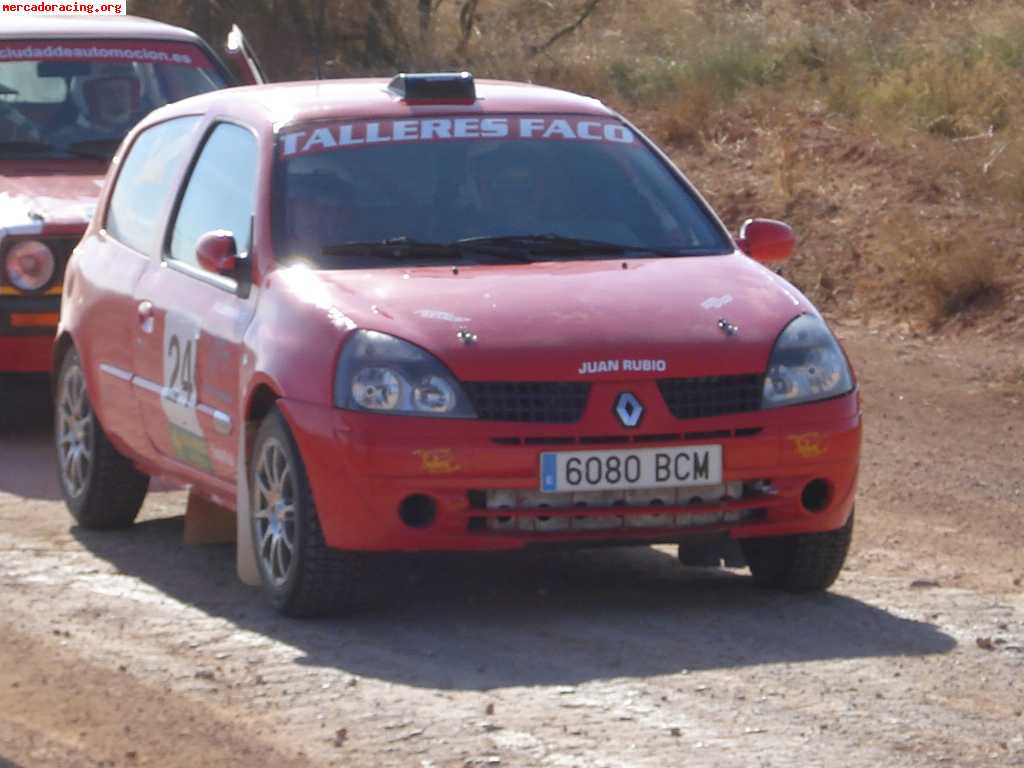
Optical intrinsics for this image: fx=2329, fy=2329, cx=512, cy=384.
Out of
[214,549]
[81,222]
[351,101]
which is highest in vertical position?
[351,101]

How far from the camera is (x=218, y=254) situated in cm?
725

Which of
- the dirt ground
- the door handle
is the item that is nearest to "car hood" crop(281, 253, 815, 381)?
the dirt ground

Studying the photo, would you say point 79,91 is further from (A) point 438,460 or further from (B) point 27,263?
(A) point 438,460

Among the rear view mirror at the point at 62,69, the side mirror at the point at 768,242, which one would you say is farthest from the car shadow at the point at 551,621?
the rear view mirror at the point at 62,69

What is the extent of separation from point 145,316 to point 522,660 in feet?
7.64

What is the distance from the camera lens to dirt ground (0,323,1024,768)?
5.46 m

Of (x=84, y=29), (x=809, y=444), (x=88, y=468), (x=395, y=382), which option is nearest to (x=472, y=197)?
(x=395, y=382)

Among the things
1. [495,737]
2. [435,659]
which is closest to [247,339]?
[435,659]

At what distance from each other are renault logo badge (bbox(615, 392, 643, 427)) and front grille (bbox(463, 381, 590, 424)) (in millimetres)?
95

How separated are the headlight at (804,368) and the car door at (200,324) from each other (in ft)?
5.35

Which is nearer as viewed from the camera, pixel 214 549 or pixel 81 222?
pixel 214 549

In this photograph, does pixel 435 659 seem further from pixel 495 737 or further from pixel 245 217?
pixel 245 217

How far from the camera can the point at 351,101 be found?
7727mm

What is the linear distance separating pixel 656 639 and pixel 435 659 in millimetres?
648
